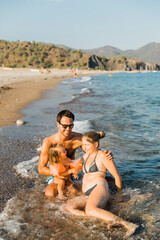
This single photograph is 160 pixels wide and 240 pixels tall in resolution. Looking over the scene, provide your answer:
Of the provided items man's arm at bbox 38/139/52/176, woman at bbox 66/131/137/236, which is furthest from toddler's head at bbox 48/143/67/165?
woman at bbox 66/131/137/236

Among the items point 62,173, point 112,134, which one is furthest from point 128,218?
point 112,134

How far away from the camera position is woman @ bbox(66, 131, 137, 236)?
13.4 feet

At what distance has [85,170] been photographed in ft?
15.8

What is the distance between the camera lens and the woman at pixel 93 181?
161 inches

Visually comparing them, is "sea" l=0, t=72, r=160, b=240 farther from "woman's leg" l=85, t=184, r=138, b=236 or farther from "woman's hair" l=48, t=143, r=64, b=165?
"woman's hair" l=48, t=143, r=64, b=165

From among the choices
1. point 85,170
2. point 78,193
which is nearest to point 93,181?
point 85,170

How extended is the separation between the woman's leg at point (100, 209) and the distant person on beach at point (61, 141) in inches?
23.6

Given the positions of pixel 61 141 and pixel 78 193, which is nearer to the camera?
pixel 78 193

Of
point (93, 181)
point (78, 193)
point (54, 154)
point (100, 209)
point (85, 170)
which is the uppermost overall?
point (54, 154)

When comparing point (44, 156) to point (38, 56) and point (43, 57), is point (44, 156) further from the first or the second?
point (43, 57)

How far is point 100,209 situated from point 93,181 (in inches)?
28.0

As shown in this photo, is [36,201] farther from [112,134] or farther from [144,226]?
[112,134]

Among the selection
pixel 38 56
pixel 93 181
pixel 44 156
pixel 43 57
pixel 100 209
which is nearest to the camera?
pixel 100 209

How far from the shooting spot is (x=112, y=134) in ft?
30.6
